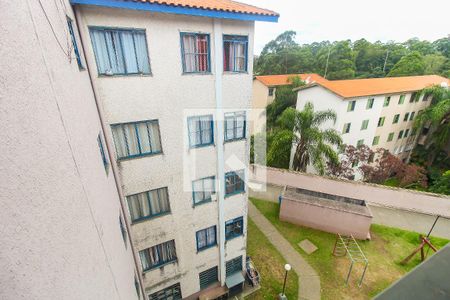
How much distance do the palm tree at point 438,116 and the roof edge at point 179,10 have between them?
113 ft

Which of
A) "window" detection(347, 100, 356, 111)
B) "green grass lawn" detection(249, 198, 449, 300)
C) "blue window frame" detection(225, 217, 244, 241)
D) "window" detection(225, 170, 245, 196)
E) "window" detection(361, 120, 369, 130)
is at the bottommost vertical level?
"green grass lawn" detection(249, 198, 449, 300)

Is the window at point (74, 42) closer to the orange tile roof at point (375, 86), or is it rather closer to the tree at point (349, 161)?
the tree at point (349, 161)

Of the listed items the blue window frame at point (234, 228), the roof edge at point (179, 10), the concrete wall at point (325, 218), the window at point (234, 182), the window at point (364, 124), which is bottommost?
the concrete wall at point (325, 218)

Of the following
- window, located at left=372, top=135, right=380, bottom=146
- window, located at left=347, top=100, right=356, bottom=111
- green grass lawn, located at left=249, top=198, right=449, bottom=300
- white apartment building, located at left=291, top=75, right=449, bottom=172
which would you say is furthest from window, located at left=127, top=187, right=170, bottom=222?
window, located at left=372, top=135, right=380, bottom=146

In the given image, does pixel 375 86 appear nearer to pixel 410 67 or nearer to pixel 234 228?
pixel 410 67

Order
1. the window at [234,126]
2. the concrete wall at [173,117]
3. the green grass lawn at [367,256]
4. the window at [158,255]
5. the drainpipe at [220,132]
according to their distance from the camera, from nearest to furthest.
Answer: the concrete wall at [173,117] < the drainpipe at [220,132] < the window at [234,126] < the window at [158,255] < the green grass lawn at [367,256]

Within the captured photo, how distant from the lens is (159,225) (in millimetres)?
10945

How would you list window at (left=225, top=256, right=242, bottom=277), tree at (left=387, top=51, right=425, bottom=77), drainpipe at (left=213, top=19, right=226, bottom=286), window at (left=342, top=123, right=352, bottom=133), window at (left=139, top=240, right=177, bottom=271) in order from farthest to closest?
tree at (left=387, top=51, right=425, bottom=77) → window at (left=342, top=123, right=352, bottom=133) → window at (left=225, top=256, right=242, bottom=277) → window at (left=139, top=240, right=177, bottom=271) → drainpipe at (left=213, top=19, right=226, bottom=286)

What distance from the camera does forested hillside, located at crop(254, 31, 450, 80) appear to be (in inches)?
1891

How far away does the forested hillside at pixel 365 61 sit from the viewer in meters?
48.0

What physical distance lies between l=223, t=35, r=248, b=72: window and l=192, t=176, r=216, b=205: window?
542 cm

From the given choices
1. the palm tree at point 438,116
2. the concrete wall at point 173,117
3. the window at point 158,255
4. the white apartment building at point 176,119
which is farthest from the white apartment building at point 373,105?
the window at point 158,255

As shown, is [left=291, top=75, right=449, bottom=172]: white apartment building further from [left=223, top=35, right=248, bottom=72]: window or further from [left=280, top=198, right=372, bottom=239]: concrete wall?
[left=223, top=35, right=248, bottom=72]: window

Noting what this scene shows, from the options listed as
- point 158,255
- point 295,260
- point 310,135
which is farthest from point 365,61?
point 158,255
